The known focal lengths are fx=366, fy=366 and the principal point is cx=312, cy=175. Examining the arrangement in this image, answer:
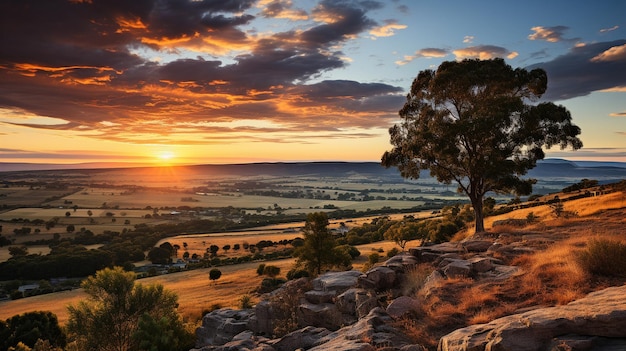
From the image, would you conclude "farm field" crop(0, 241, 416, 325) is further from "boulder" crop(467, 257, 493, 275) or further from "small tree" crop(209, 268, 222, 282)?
"boulder" crop(467, 257, 493, 275)

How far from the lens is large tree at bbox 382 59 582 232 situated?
31.0 meters

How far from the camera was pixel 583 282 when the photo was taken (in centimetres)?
1420

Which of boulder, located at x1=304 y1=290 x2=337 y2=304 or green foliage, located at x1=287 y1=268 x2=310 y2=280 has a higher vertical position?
boulder, located at x1=304 y1=290 x2=337 y2=304

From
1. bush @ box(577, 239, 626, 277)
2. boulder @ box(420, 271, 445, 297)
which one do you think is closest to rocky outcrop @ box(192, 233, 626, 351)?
boulder @ box(420, 271, 445, 297)

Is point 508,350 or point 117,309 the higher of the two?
point 508,350

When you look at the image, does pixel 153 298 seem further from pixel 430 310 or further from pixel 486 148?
pixel 486 148

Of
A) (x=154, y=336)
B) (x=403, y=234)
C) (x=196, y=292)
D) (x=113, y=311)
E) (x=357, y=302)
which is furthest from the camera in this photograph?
(x=403, y=234)

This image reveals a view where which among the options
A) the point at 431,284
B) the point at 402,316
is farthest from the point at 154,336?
the point at 431,284

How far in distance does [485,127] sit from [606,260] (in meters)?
17.0

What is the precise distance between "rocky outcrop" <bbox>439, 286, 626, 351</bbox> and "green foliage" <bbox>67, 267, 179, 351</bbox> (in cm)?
2647

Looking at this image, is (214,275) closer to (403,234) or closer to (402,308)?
(403,234)

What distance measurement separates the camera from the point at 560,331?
32.8ft

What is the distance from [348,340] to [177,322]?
24150 millimetres

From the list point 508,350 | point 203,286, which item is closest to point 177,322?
point 508,350
